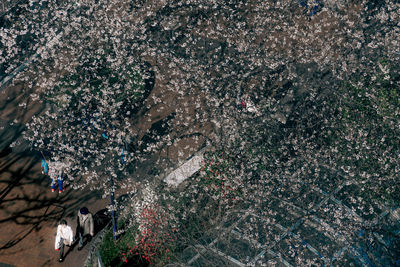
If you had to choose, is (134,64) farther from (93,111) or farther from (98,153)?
(98,153)

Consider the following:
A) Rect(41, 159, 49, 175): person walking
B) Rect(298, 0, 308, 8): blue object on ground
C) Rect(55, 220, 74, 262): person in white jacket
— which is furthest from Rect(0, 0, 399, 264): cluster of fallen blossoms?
Rect(55, 220, 74, 262): person in white jacket

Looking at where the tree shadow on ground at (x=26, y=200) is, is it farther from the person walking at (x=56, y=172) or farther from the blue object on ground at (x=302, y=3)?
the blue object on ground at (x=302, y=3)

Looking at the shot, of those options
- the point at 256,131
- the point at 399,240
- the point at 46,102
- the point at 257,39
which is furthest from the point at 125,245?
the point at 257,39

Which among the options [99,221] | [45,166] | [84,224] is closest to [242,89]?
[99,221]

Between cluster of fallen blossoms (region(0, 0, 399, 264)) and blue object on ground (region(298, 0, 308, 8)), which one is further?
blue object on ground (region(298, 0, 308, 8))

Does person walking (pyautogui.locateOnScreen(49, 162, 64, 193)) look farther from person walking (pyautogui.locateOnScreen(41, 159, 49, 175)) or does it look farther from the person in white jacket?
Result: the person in white jacket

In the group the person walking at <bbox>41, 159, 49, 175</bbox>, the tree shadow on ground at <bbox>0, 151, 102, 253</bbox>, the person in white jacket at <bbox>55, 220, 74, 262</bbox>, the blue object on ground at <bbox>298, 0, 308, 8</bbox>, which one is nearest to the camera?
the person in white jacket at <bbox>55, 220, 74, 262</bbox>

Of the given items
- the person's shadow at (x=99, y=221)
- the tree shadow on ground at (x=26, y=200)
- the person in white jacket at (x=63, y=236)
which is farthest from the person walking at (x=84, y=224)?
the tree shadow on ground at (x=26, y=200)
